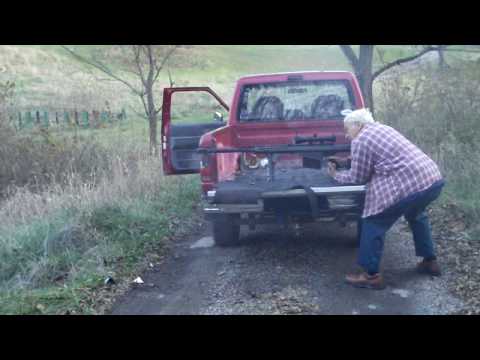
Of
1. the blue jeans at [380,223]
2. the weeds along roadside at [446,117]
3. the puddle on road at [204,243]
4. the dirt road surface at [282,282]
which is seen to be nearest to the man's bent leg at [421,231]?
the blue jeans at [380,223]

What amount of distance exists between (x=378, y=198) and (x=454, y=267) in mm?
1223

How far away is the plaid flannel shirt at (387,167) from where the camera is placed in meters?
5.78

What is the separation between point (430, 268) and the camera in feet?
20.2

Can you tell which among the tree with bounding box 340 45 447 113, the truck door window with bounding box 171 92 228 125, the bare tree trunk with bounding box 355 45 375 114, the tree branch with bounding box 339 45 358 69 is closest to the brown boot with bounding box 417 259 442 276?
the tree with bounding box 340 45 447 113

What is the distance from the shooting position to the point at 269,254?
7.19m

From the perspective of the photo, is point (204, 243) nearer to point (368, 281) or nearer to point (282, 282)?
point (282, 282)

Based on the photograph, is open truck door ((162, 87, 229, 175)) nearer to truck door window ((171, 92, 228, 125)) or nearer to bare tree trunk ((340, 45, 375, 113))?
bare tree trunk ((340, 45, 375, 113))

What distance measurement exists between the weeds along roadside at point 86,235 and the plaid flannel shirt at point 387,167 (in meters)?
2.61

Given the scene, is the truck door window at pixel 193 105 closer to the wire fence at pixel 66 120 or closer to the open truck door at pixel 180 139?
the wire fence at pixel 66 120

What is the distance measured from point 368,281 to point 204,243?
2675 mm

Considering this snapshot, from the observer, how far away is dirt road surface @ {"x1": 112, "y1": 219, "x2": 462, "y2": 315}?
5402mm

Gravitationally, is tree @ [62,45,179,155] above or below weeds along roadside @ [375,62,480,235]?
above

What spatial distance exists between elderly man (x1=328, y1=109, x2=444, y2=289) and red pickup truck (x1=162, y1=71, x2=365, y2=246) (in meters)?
0.54

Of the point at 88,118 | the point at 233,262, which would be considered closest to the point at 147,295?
the point at 233,262
